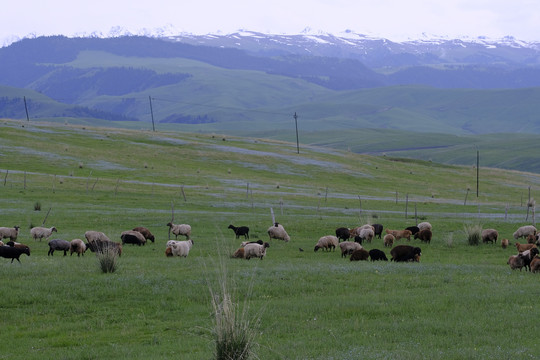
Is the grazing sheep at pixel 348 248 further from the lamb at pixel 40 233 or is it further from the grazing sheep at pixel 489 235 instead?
the lamb at pixel 40 233

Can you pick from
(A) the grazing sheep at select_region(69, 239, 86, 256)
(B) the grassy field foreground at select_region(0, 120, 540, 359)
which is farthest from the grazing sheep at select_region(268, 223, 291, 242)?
(A) the grazing sheep at select_region(69, 239, 86, 256)

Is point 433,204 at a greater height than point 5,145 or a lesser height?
lesser

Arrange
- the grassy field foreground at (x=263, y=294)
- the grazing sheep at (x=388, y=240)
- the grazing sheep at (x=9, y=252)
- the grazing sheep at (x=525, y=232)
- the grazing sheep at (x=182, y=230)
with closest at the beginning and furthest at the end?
the grassy field foreground at (x=263, y=294) → the grazing sheep at (x=9, y=252) → the grazing sheep at (x=388, y=240) → the grazing sheep at (x=182, y=230) → the grazing sheep at (x=525, y=232)

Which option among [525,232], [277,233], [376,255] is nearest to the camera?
[376,255]

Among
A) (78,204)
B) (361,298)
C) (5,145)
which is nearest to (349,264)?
(361,298)

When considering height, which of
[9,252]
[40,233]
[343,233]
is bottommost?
[343,233]

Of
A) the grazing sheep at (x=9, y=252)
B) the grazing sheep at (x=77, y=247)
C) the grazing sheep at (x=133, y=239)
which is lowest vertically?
the grazing sheep at (x=133, y=239)

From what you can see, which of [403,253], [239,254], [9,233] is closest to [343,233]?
[403,253]

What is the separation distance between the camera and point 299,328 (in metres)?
14.1

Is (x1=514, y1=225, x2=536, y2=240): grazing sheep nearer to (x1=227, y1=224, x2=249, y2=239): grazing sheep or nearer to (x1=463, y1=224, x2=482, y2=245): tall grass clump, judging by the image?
(x1=463, y1=224, x2=482, y2=245): tall grass clump

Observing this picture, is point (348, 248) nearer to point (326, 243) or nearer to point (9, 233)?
point (326, 243)

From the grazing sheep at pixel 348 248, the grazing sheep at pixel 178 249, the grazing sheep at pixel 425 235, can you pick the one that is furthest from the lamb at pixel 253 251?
the grazing sheep at pixel 425 235

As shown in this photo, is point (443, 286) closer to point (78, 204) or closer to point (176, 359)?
Result: point (176, 359)

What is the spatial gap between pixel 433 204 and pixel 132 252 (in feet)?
147
